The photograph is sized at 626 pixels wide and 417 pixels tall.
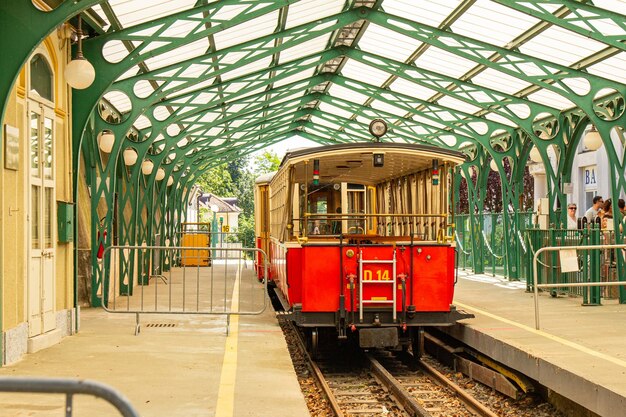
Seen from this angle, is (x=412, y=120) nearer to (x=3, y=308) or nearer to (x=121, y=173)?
(x=121, y=173)

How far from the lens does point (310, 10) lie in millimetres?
17234

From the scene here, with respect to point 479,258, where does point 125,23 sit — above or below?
above

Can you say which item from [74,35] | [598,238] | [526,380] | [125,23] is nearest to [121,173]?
[125,23]

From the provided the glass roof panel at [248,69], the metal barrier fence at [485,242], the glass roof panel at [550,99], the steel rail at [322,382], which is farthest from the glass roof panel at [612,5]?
the glass roof panel at [248,69]

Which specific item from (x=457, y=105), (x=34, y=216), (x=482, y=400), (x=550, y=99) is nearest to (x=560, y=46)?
(x=550, y=99)

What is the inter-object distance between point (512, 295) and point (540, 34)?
5308 millimetres

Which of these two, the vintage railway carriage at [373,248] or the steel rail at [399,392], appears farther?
the vintage railway carriage at [373,248]

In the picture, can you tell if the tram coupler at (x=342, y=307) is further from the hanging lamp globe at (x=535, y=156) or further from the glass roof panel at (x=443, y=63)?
the hanging lamp globe at (x=535, y=156)

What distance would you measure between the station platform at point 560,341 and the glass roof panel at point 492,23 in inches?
199

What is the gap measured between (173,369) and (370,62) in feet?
43.8

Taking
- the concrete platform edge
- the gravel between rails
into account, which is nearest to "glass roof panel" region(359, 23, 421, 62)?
the concrete platform edge

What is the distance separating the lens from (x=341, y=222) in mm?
12922

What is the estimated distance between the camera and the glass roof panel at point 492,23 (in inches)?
596

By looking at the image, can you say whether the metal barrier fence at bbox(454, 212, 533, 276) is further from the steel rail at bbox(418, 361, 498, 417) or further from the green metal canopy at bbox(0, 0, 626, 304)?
the steel rail at bbox(418, 361, 498, 417)
